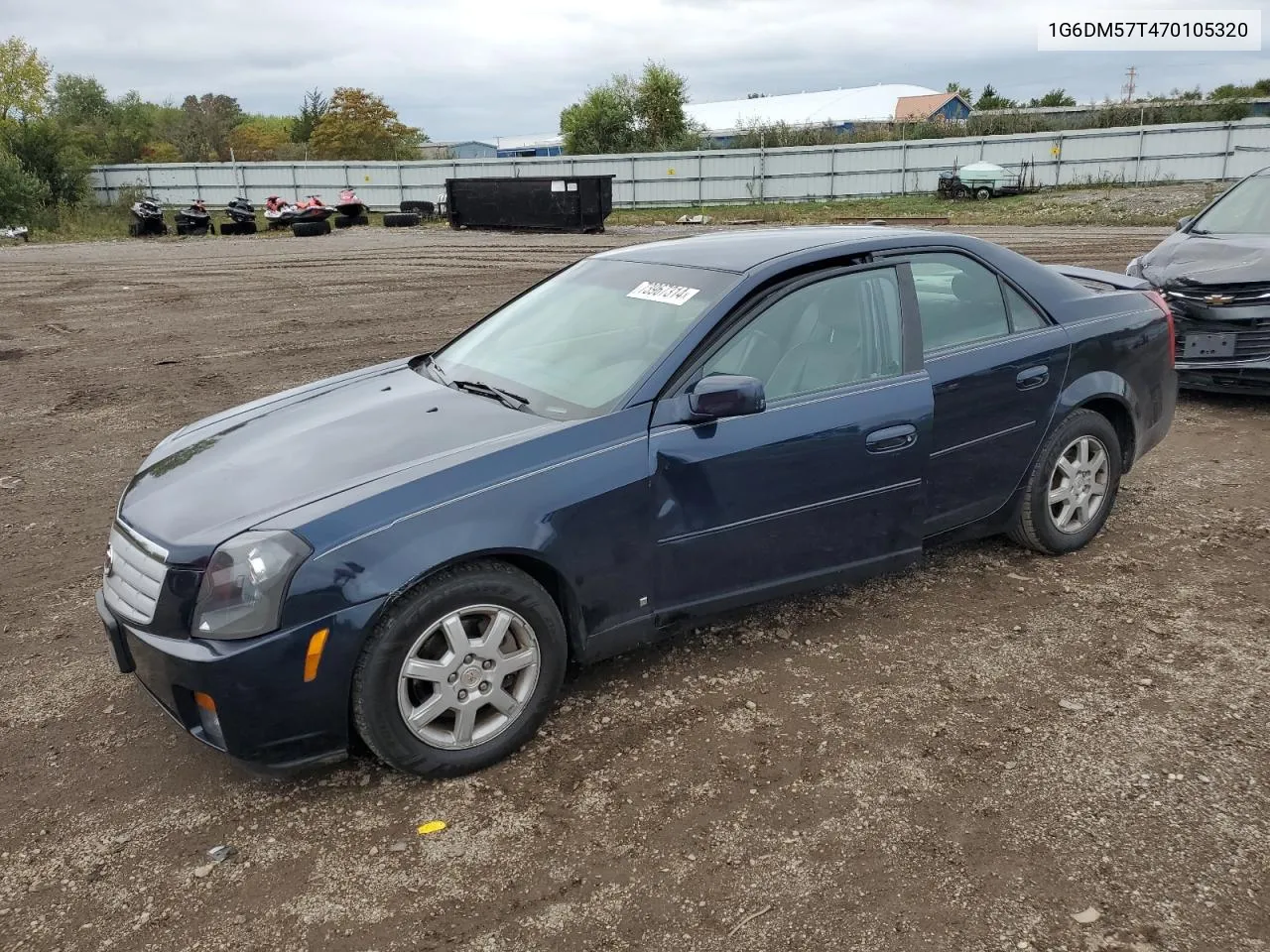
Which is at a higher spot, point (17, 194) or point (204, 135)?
point (204, 135)

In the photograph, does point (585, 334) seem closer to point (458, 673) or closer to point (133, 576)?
point (458, 673)

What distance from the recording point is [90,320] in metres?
12.9

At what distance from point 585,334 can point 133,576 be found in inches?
74.0

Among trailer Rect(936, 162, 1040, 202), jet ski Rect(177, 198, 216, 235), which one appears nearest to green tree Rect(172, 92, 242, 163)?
jet ski Rect(177, 198, 216, 235)

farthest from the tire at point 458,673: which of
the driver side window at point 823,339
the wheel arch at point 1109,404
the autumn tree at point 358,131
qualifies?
the autumn tree at point 358,131

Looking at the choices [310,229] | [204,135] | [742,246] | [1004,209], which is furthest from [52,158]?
[742,246]

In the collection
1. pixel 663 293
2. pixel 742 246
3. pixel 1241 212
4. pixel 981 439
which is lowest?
pixel 981 439

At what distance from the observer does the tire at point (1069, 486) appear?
447 centimetres

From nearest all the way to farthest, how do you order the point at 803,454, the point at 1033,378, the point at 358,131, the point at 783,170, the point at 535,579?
the point at 535,579, the point at 803,454, the point at 1033,378, the point at 783,170, the point at 358,131

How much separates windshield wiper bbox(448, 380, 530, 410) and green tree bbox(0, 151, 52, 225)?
132 feet

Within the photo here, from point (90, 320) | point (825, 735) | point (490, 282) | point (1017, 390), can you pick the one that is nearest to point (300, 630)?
point (825, 735)

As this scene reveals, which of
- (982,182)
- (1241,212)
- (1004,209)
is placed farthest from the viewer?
(982,182)

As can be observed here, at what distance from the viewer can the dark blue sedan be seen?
2846mm

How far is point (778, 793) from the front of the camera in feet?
9.90
